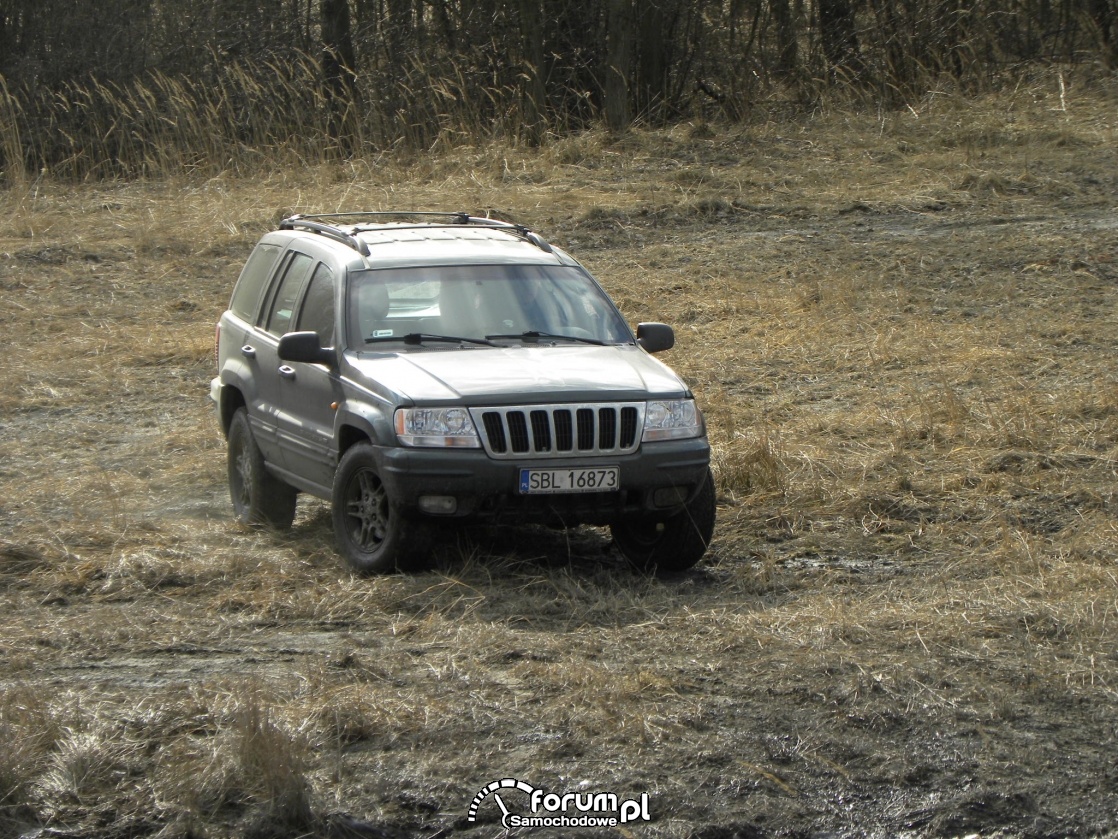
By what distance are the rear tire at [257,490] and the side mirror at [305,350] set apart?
109 cm

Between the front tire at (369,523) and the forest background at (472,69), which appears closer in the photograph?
the front tire at (369,523)

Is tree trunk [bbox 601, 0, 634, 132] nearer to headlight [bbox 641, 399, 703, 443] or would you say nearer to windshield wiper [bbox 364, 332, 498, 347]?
windshield wiper [bbox 364, 332, 498, 347]

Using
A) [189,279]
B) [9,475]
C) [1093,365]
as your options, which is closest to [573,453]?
[9,475]

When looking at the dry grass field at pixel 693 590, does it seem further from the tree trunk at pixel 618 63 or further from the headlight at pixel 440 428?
the tree trunk at pixel 618 63

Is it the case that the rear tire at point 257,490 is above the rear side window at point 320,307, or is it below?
below

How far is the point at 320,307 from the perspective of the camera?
784cm

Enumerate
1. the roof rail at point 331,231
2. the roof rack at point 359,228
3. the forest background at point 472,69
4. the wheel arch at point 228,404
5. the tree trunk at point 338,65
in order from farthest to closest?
1. the tree trunk at point 338,65
2. the forest background at point 472,69
3. the wheel arch at point 228,404
4. the roof rack at point 359,228
5. the roof rail at point 331,231

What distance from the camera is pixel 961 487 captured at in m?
8.45

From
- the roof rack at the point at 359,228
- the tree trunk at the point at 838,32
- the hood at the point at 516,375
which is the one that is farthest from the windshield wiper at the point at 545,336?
the tree trunk at the point at 838,32

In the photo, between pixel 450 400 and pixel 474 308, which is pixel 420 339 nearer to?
pixel 474 308

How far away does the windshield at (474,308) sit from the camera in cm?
751

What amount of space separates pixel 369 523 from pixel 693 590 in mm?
1505
